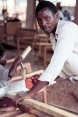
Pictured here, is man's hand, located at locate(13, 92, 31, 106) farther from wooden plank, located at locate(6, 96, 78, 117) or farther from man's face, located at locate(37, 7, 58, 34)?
man's face, located at locate(37, 7, 58, 34)

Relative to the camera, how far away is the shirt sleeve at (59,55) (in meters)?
1.37

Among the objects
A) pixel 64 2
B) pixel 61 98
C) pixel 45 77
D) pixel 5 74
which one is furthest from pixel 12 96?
pixel 64 2

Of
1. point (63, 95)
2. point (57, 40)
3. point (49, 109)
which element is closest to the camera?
point (49, 109)

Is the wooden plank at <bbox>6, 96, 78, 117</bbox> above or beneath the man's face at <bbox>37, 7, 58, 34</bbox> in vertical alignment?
beneath

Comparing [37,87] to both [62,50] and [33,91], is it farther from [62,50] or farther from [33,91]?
[62,50]

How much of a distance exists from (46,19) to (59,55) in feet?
0.68

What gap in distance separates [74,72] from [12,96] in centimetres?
55

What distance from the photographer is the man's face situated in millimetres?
1437

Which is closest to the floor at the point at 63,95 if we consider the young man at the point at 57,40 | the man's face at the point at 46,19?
the young man at the point at 57,40

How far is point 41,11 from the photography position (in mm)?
1436

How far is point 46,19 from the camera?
56.9 inches

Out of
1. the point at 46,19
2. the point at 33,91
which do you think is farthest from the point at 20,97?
the point at 46,19

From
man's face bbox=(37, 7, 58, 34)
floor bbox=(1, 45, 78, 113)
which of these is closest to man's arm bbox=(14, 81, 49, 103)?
floor bbox=(1, 45, 78, 113)

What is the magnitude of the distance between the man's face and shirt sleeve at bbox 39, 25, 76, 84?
0.08m
